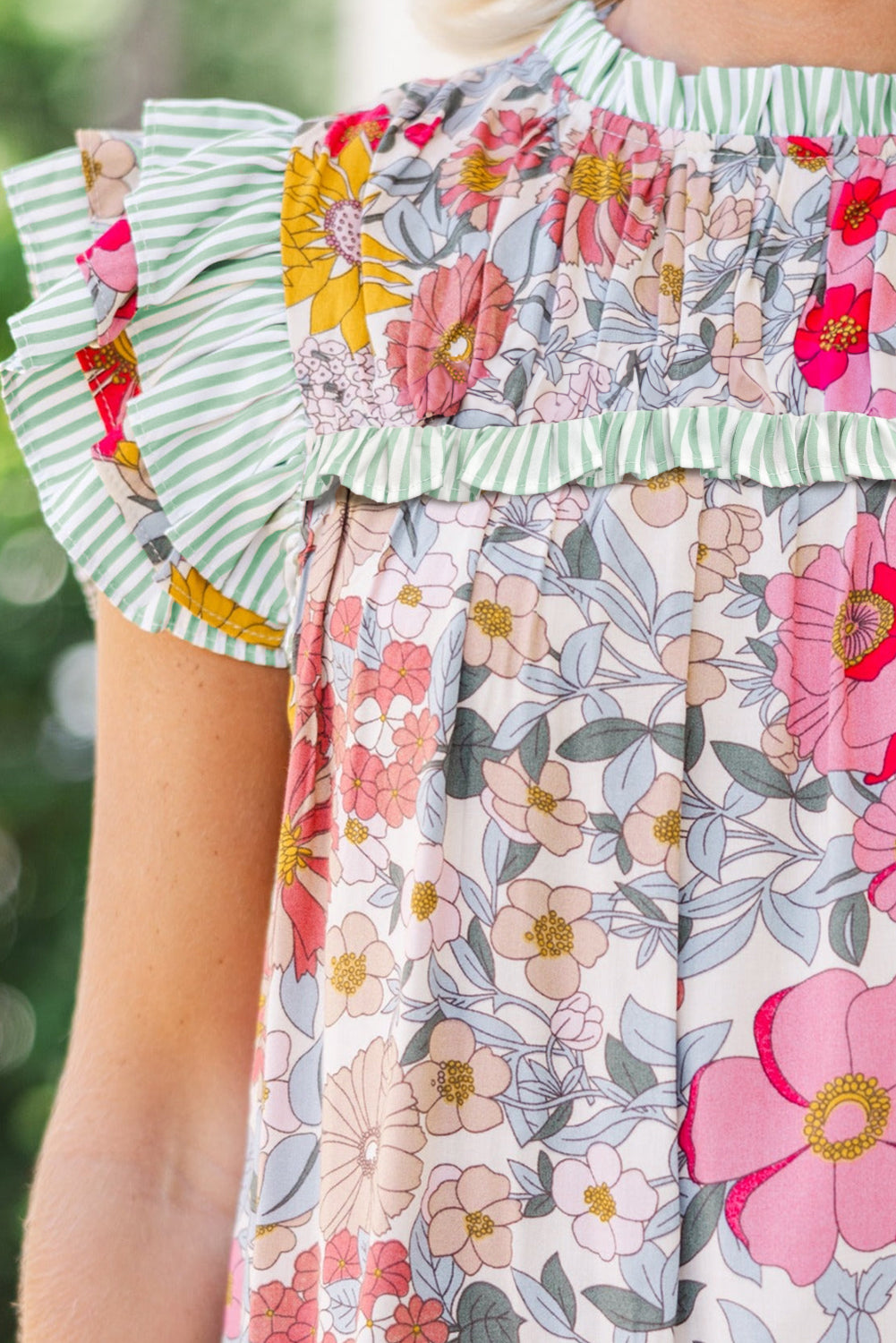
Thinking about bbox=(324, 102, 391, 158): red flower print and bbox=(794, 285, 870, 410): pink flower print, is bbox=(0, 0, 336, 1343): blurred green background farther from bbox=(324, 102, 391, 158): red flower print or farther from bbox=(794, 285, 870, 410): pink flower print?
bbox=(794, 285, 870, 410): pink flower print

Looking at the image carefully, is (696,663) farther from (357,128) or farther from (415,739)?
(357,128)

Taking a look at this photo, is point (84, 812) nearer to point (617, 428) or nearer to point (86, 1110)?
point (86, 1110)

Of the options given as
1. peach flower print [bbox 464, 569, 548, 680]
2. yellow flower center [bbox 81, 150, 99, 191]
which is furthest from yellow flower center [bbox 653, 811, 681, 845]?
yellow flower center [bbox 81, 150, 99, 191]

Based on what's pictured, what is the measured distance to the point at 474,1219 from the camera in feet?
2.27

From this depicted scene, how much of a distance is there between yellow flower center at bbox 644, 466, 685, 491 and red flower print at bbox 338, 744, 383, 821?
8.2 inches

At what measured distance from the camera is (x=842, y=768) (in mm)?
681

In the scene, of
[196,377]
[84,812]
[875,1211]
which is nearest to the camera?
[875,1211]

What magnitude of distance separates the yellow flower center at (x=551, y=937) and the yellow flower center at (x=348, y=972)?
103mm

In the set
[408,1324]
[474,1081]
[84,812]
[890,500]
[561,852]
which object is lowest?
[84,812]

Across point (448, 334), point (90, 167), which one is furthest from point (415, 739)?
point (90, 167)

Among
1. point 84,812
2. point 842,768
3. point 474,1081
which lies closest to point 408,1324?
point 474,1081

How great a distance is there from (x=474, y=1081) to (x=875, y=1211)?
0.20 metres

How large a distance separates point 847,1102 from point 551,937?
161mm

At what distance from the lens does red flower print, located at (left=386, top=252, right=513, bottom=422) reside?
2.51 feet
